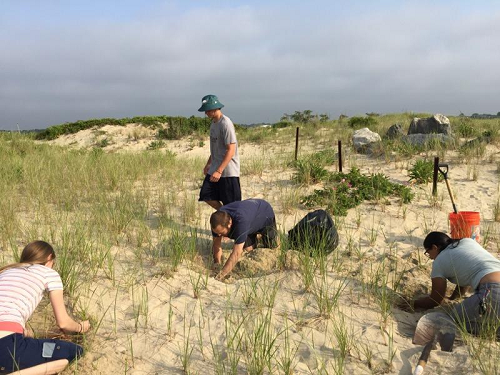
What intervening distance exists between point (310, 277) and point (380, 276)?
73cm

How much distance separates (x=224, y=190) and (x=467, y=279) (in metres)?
2.84

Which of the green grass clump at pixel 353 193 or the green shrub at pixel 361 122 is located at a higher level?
the green shrub at pixel 361 122

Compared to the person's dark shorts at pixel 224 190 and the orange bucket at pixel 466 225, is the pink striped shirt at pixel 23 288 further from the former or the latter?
the orange bucket at pixel 466 225

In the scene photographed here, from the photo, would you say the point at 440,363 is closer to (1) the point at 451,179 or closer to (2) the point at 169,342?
(2) the point at 169,342

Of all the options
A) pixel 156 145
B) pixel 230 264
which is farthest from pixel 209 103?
pixel 156 145

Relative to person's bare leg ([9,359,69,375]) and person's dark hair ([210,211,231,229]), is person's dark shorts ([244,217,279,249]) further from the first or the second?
person's bare leg ([9,359,69,375])

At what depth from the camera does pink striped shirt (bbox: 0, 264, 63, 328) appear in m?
2.51

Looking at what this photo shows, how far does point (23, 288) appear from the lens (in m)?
2.63

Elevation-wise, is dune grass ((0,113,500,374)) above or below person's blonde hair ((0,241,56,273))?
below

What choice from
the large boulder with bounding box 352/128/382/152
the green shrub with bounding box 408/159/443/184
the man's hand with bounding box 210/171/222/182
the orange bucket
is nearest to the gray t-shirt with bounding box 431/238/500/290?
the orange bucket

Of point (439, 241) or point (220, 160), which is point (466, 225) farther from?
point (220, 160)

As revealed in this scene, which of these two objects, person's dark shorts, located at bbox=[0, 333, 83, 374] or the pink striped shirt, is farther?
the pink striped shirt

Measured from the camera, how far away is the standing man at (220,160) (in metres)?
4.72

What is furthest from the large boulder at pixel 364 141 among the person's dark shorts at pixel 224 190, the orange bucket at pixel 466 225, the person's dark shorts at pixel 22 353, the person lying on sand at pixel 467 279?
the person's dark shorts at pixel 22 353
